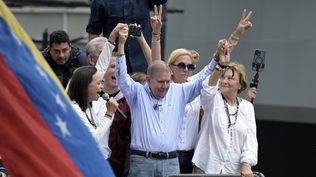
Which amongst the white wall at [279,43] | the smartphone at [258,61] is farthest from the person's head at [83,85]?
the white wall at [279,43]

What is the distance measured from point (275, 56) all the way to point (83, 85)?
5.00m

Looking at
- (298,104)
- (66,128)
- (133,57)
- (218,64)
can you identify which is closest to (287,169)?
(298,104)

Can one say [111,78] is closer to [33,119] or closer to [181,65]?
[181,65]

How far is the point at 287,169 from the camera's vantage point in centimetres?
1020

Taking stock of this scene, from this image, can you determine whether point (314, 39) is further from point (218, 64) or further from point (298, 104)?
point (218, 64)

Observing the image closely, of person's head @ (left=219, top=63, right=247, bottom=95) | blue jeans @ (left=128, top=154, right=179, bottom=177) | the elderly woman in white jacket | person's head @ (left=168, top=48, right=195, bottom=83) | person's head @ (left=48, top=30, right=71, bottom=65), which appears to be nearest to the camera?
blue jeans @ (left=128, top=154, right=179, bottom=177)

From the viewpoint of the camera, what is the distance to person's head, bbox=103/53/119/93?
6822 millimetres

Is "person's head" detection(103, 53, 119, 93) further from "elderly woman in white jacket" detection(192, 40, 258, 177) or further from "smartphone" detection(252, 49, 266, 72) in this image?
"smartphone" detection(252, 49, 266, 72)

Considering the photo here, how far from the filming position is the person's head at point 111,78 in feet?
22.4

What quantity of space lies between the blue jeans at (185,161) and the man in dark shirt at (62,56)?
1.20 metres

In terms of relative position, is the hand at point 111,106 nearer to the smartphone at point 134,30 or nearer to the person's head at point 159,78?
the person's head at point 159,78

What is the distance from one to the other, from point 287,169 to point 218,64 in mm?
3996

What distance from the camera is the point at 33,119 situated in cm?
336

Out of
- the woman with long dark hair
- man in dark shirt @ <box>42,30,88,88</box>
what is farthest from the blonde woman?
man in dark shirt @ <box>42,30,88,88</box>
